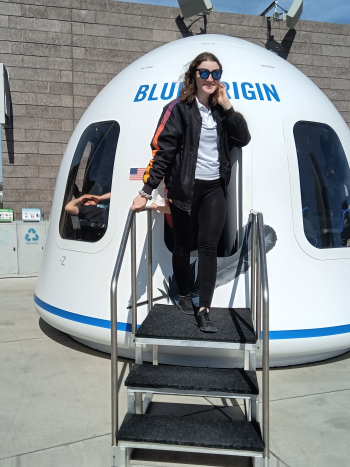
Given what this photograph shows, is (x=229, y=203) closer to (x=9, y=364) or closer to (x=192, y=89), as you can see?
(x=192, y=89)

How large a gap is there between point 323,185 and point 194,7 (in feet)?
28.8

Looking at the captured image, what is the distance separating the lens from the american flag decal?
402 cm

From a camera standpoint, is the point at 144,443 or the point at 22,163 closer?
the point at 144,443

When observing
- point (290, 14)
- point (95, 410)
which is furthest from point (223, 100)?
point (290, 14)

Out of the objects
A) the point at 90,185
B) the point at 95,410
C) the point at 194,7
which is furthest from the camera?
the point at 194,7

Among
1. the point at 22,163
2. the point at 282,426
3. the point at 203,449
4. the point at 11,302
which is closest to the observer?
the point at 203,449

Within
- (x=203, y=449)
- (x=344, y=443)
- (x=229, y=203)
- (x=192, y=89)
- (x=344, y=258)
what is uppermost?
(x=192, y=89)

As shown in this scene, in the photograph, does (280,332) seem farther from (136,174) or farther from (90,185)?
(90,185)

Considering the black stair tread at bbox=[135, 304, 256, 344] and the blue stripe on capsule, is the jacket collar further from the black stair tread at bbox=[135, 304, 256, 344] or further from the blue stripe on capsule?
the blue stripe on capsule

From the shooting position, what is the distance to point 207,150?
306cm

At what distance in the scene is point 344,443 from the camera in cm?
287

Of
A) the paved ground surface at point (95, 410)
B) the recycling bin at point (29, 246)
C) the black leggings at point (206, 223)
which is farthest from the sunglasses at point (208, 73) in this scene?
the recycling bin at point (29, 246)

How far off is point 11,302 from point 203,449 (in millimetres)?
5419

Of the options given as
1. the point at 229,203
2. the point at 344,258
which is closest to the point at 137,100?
the point at 229,203
